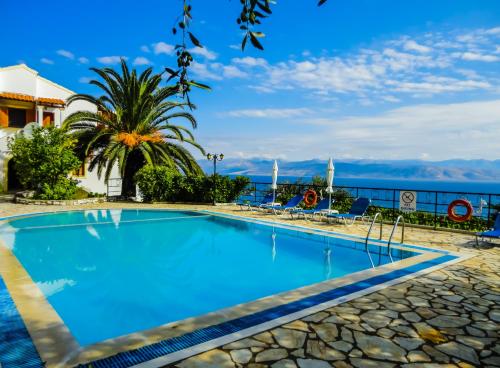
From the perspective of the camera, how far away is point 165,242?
988cm

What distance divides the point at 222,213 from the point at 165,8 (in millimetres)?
12297

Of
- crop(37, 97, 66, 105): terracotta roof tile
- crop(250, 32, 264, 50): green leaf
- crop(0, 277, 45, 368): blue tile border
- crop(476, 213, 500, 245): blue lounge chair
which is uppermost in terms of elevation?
A: crop(37, 97, 66, 105): terracotta roof tile

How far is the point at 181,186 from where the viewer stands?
730 inches

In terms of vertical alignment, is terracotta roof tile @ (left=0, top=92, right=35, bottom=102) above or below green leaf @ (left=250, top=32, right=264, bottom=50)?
above

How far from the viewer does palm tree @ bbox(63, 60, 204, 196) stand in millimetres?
18312

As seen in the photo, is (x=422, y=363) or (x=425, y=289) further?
(x=425, y=289)

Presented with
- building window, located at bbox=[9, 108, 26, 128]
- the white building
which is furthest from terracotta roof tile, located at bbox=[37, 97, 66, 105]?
building window, located at bbox=[9, 108, 26, 128]

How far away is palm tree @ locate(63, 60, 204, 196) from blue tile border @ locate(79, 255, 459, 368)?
14.7 m

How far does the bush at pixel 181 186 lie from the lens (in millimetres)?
18000

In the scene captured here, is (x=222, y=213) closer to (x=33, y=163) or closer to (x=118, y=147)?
(x=118, y=147)

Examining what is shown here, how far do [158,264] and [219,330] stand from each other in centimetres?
409

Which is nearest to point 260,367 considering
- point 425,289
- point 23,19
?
point 425,289

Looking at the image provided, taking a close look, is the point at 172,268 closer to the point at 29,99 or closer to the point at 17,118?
the point at 29,99

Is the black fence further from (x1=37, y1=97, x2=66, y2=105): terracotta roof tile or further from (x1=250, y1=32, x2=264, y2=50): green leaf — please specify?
(x1=37, y1=97, x2=66, y2=105): terracotta roof tile
